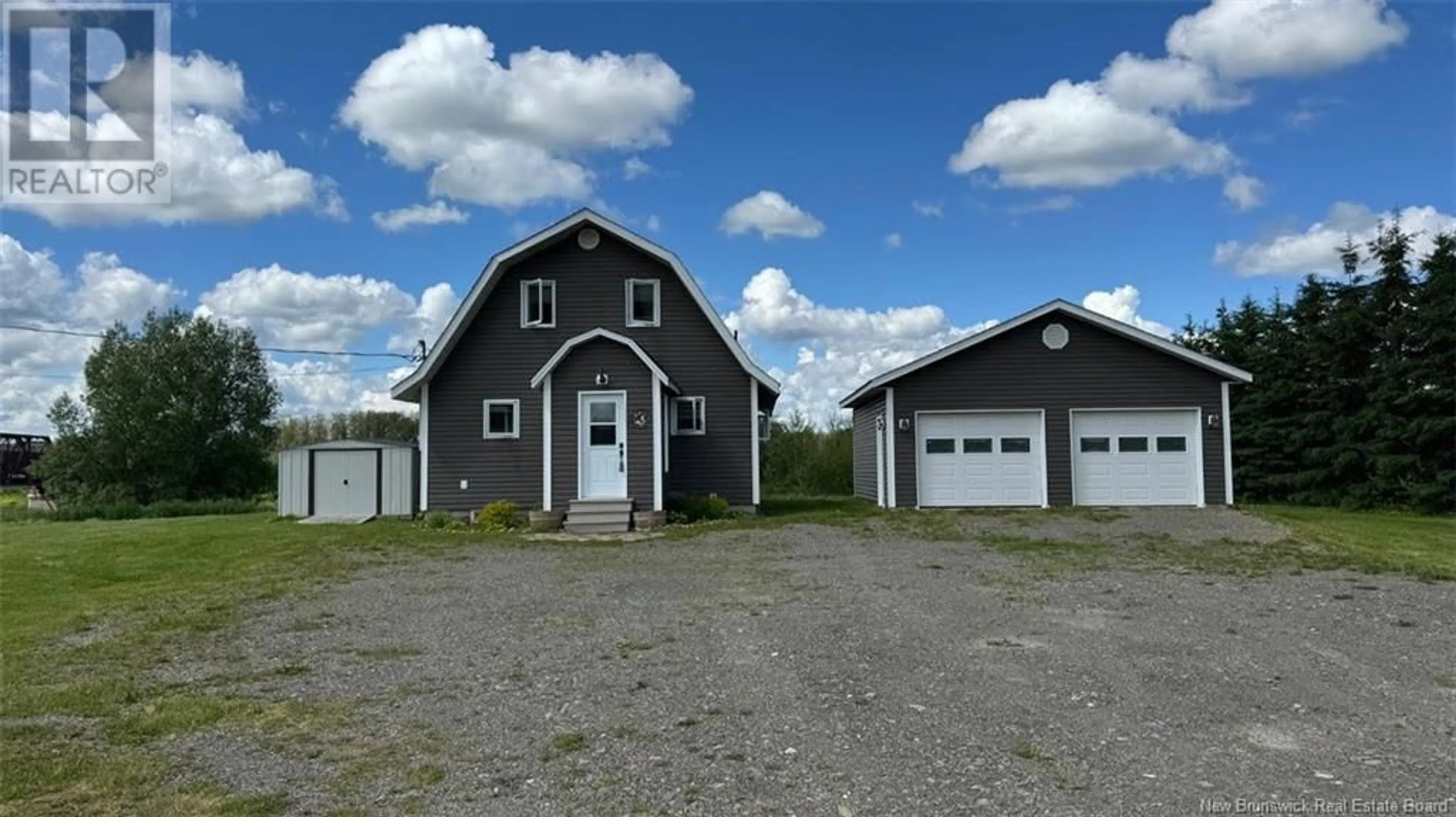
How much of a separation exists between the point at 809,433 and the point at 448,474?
14175 mm

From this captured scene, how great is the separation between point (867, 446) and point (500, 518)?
9190 millimetres

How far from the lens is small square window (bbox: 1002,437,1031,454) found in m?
18.9

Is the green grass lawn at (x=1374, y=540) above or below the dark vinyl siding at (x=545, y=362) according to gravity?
below

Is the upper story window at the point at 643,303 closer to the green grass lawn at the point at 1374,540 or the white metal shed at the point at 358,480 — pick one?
the white metal shed at the point at 358,480

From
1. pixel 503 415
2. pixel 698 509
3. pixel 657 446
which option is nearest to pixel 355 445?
pixel 503 415

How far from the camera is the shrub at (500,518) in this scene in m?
17.4

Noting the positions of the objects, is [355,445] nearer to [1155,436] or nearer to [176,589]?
[176,589]

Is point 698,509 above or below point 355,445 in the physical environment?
below

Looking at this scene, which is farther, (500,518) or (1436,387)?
(1436,387)

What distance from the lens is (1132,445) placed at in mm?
18781

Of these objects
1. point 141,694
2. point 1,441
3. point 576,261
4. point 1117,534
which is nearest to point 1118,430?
point 1117,534

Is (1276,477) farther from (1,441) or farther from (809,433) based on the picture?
(1,441)

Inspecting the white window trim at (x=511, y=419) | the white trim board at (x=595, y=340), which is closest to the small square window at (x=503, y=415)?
the white window trim at (x=511, y=419)

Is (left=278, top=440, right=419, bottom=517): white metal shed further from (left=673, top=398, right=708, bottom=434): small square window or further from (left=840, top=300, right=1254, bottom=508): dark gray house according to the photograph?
(left=840, top=300, right=1254, bottom=508): dark gray house
